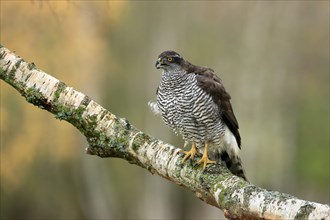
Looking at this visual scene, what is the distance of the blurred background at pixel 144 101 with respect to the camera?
15219 mm

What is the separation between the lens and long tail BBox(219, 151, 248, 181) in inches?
244

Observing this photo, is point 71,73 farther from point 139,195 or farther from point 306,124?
point 306,124

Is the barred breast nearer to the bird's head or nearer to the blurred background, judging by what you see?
the bird's head

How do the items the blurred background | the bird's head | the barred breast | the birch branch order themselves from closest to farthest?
the birch branch, the barred breast, the bird's head, the blurred background

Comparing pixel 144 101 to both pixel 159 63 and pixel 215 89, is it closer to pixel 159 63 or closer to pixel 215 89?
pixel 159 63

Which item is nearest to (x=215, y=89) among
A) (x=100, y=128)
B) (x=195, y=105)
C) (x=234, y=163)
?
(x=195, y=105)

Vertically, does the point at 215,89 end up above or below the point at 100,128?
above

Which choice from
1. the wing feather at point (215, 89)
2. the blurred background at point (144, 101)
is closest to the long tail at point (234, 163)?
the wing feather at point (215, 89)

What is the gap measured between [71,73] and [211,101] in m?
9.96

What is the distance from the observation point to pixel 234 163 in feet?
20.6

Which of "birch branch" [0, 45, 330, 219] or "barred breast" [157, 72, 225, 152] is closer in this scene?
"birch branch" [0, 45, 330, 219]

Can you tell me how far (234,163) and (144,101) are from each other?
45.0 feet

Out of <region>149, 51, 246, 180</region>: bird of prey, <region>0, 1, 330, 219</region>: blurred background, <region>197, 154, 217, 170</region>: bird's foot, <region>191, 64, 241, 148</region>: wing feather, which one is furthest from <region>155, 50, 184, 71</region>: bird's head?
<region>0, 1, 330, 219</region>: blurred background

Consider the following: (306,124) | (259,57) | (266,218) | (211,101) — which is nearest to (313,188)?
(306,124)
